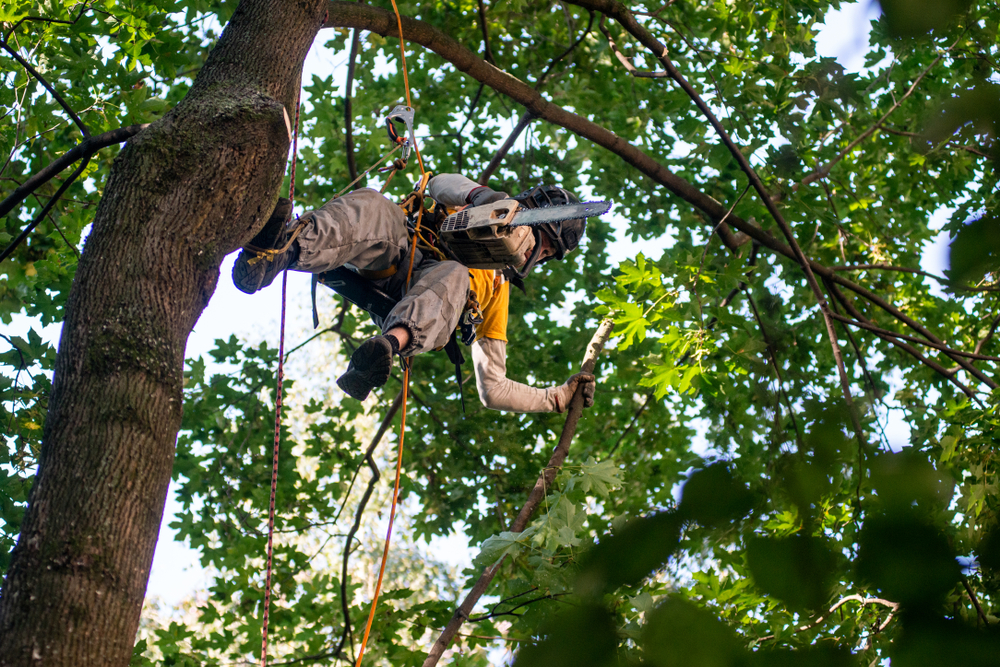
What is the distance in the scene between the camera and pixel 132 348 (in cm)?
166

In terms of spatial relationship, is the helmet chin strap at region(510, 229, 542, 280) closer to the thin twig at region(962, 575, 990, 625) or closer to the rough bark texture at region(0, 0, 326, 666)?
the rough bark texture at region(0, 0, 326, 666)

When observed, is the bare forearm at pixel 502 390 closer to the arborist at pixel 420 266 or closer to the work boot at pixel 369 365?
the arborist at pixel 420 266

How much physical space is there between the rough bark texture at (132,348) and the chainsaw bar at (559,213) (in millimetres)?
1546

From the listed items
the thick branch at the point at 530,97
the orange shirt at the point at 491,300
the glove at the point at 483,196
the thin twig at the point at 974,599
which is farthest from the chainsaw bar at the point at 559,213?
the thin twig at the point at 974,599

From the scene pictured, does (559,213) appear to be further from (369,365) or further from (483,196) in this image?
(369,365)

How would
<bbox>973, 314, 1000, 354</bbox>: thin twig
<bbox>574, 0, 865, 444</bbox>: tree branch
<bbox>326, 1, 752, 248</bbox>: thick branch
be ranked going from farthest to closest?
<bbox>326, 1, 752, 248</bbox>: thick branch, <bbox>574, 0, 865, 444</bbox>: tree branch, <bbox>973, 314, 1000, 354</bbox>: thin twig

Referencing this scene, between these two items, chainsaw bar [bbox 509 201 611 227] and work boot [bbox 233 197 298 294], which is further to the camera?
chainsaw bar [bbox 509 201 611 227]

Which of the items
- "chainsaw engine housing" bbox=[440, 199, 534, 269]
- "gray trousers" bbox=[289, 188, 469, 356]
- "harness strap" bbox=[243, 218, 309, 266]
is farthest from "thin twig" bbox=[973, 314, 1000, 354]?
"harness strap" bbox=[243, 218, 309, 266]

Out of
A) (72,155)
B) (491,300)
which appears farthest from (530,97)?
(72,155)

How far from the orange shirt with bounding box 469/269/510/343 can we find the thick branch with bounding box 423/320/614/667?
1.86ft

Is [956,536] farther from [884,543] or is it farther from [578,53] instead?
[578,53]

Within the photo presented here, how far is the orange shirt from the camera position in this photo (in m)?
4.53

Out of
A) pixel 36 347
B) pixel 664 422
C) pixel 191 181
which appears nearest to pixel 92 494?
pixel 191 181

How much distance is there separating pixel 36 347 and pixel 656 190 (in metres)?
4.99
